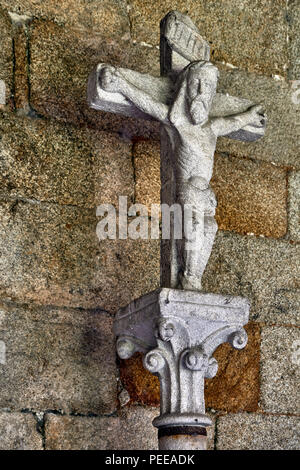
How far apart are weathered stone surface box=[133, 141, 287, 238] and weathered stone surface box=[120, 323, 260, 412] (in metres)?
0.54

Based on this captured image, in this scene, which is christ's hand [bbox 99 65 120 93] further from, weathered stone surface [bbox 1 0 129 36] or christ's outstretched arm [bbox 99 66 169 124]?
weathered stone surface [bbox 1 0 129 36]

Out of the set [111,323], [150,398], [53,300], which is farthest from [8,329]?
[150,398]

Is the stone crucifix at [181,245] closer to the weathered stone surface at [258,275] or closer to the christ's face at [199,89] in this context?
the christ's face at [199,89]

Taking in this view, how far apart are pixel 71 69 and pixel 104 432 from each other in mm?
1727

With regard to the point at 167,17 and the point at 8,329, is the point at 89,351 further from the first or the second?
the point at 167,17

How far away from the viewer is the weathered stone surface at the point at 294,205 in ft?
14.1

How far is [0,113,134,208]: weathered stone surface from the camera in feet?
12.3

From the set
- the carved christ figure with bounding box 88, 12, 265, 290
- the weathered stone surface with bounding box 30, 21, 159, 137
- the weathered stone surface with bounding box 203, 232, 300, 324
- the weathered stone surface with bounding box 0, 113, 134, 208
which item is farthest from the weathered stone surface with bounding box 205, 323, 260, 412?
the weathered stone surface with bounding box 30, 21, 159, 137

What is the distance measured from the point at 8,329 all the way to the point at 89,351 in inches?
15.1

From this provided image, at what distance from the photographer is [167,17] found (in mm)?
3607

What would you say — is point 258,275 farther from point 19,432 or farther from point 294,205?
point 19,432

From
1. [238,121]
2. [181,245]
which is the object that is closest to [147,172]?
[238,121]

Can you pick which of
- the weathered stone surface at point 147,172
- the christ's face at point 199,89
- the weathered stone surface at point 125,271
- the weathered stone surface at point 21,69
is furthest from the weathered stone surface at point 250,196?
the weathered stone surface at point 21,69

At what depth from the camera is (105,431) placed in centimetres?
362
